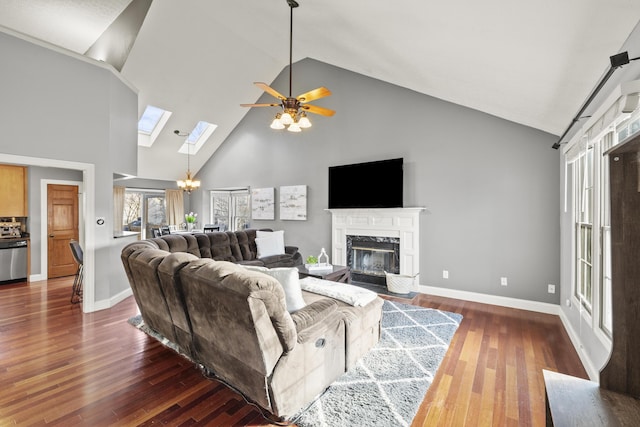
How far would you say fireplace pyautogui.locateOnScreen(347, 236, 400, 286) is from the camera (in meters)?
5.03

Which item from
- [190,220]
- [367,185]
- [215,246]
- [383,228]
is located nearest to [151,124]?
[190,220]

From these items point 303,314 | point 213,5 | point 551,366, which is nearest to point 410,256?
point 551,366

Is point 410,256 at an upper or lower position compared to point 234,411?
upper

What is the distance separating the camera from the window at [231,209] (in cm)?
770

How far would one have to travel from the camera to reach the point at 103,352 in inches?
109

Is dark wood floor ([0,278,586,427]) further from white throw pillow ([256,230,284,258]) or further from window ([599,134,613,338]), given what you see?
white throw pillow ([256,230,284,258])

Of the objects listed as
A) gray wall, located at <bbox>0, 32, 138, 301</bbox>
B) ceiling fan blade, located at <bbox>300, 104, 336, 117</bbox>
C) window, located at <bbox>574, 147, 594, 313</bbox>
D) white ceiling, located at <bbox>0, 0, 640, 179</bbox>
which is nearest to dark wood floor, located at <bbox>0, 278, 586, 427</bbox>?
window, located at <bbox>574, 147, 594, 313</bbox>

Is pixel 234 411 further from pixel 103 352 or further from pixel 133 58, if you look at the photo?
pixel 133 58

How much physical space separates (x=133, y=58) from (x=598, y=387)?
246 inches

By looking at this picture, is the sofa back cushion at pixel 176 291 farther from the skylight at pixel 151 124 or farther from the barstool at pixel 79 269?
the skylight at pixel 151 124

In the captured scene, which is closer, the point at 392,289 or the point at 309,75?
the point at 392,289

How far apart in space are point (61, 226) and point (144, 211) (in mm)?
2451

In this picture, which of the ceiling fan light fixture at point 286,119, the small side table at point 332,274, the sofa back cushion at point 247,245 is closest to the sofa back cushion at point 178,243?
the sofa back cushion at point 247,245

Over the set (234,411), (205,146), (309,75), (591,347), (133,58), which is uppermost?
(309,75)
